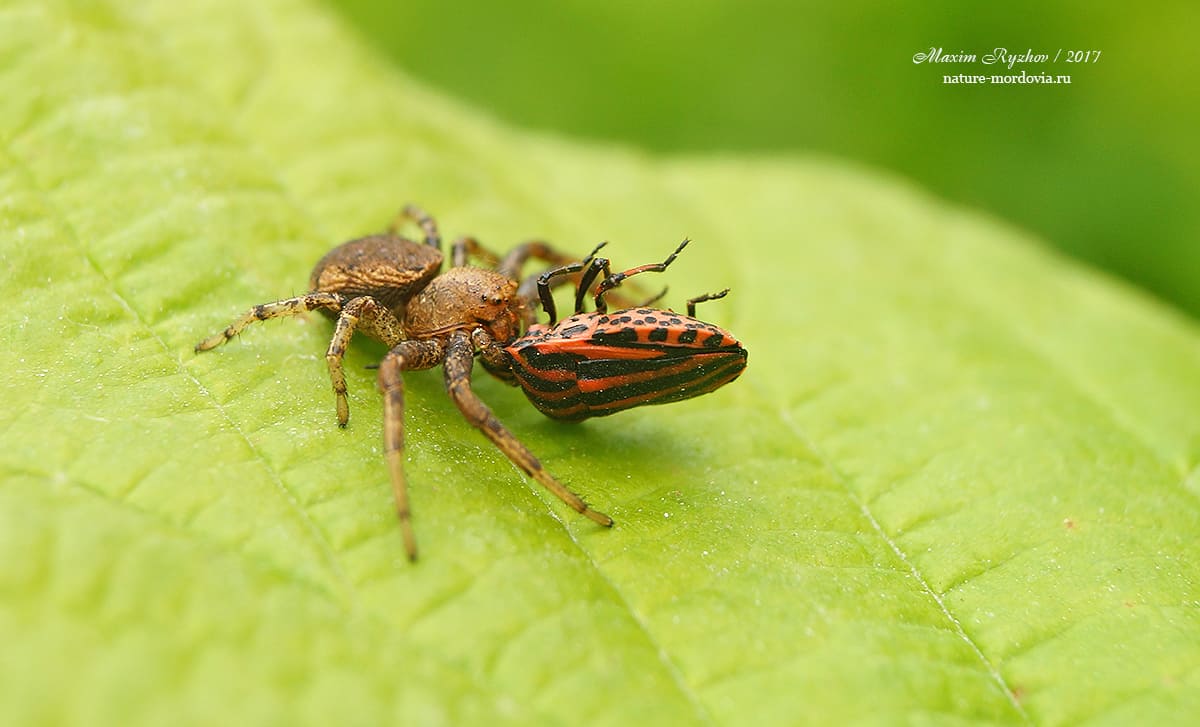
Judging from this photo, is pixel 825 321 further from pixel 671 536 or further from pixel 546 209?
pixel 671 536

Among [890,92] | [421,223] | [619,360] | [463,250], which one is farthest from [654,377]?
[890,92]

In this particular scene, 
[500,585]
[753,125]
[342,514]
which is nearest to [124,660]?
[342,514]

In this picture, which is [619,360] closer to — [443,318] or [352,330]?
[443,318]

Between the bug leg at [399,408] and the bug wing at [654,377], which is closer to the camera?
the bug leg at [399,408]

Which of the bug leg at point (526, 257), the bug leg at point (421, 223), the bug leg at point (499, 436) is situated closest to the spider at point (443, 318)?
the bug leg at point (499, 436)

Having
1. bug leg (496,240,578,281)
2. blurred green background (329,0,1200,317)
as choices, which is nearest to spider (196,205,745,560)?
bug leg (496,240,578,281)

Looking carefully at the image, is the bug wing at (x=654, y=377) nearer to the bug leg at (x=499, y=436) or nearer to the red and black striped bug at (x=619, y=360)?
the red and black striped bug at (x=619, y=360)

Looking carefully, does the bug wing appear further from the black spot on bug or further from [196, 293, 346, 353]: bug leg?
[196, 293, 346, 353]: bug leg
